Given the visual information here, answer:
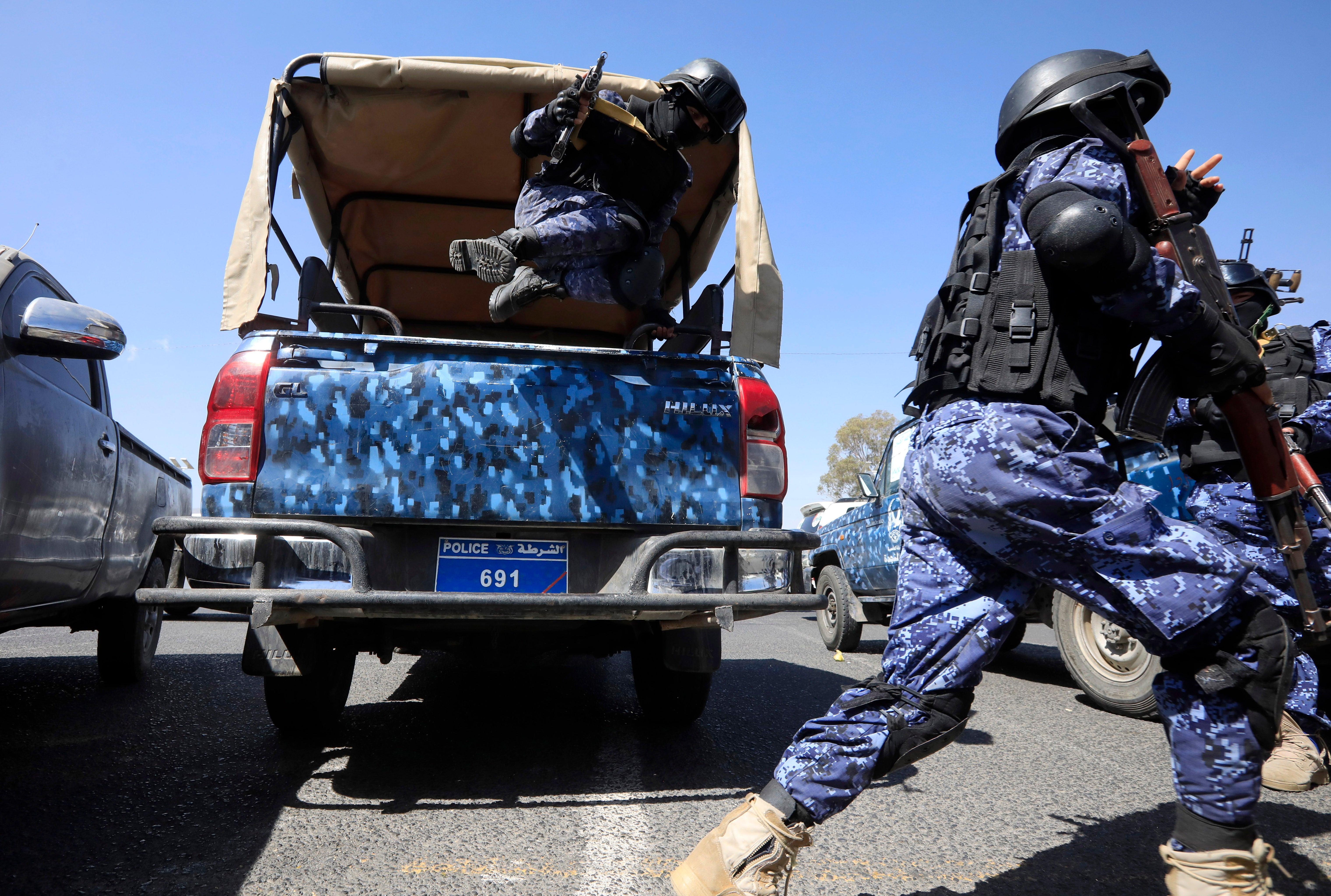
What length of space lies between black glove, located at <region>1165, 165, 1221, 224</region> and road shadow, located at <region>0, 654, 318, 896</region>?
3.01 metres

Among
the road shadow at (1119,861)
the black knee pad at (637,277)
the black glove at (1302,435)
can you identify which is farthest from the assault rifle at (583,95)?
the black glove at (1302,435)

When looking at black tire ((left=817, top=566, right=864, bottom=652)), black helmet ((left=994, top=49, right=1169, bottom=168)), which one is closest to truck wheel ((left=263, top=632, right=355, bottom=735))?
black helmet ((left=994, top=49, right=1169, bottom=168))

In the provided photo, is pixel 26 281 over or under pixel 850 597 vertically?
over

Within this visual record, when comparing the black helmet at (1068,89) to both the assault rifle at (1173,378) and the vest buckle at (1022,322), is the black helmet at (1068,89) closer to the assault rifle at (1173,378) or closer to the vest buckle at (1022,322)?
the assault rifle at (1173,378)

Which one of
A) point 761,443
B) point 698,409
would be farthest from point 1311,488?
point 698,409

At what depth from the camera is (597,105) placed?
3.43 metres

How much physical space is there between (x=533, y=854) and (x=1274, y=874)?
1991 mm

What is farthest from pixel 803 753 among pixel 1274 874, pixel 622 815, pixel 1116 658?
pixel 1116 658

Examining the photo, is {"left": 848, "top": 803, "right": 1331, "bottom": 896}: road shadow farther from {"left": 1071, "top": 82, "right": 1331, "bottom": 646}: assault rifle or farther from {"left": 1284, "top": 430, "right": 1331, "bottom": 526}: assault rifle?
{"left": 1284, "top": 430, "right": 1331, "bottom": 526}: assault rifle

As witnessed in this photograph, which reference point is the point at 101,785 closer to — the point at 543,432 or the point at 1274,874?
the point at 543,432

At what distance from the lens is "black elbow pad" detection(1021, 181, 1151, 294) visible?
1801 mm

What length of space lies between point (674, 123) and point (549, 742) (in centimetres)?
268

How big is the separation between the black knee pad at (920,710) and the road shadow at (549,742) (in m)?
1.19

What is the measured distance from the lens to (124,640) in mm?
4762
